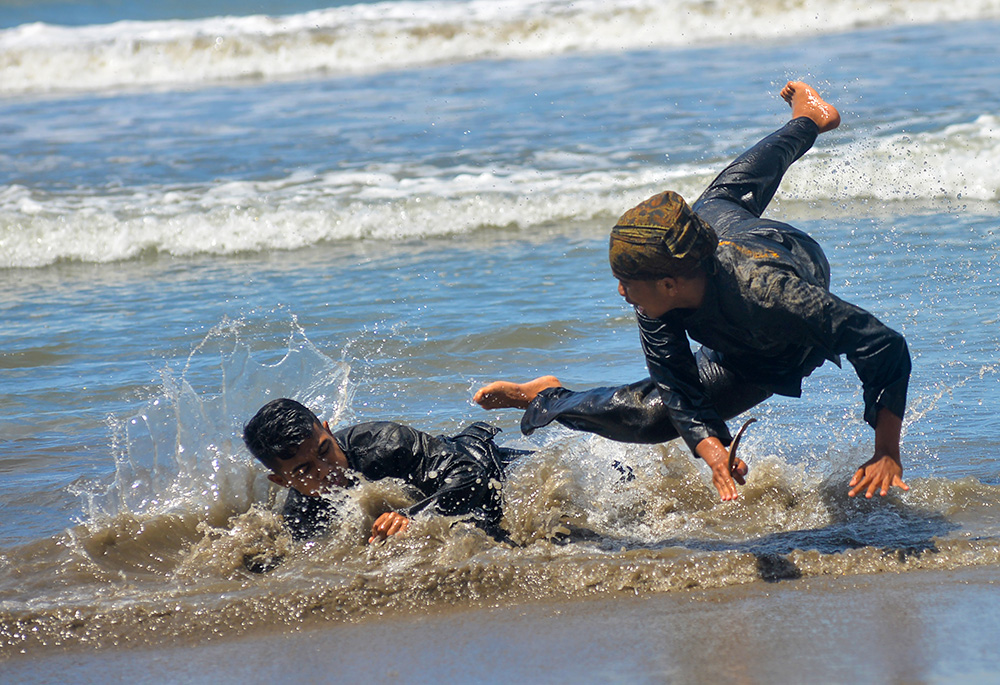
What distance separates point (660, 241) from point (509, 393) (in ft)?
4.30

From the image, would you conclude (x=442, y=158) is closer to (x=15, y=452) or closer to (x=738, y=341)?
(x=15, y=452)

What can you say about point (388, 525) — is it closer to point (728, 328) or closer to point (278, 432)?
point (278, 432)

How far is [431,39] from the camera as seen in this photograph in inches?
757

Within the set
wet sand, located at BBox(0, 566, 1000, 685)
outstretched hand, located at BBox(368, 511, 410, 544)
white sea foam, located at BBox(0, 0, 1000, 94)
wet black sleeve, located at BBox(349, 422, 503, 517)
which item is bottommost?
wet sand, located at BBox(0, 566, 1000, 685)

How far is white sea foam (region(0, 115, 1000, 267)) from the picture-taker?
9617mm

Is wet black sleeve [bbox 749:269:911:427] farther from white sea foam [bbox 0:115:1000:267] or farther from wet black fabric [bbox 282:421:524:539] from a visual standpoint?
white sea foam [bbox 0:115:1000:267]

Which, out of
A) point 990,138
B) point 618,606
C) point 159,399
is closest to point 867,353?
point 618,606

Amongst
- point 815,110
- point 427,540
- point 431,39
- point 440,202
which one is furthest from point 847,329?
point 431,39

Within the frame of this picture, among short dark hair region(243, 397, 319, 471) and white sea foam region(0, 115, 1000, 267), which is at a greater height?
white sea foam region(0, 115, 1000, 267)

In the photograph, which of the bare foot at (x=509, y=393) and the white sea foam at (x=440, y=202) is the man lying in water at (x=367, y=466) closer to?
the bare foot at (x=509, y=393)

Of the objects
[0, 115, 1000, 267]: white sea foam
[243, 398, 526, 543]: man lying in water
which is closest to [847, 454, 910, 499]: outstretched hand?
[243, 398, 526, 543]: man lying in water

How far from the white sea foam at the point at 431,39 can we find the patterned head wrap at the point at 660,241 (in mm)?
15493

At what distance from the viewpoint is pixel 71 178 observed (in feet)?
38.3

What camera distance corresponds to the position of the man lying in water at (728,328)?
10.9 ft
